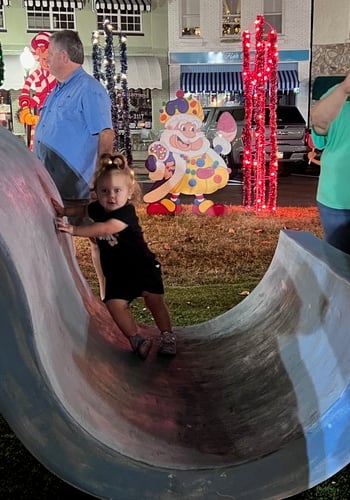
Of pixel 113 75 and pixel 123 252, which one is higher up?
pixel 113 75

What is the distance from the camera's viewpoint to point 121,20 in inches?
1120

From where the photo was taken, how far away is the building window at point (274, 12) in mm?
27391

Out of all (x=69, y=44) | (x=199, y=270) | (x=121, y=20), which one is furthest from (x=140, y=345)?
(x=121, y=20)

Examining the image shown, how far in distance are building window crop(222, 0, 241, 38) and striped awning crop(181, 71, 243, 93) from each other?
1.61 meters

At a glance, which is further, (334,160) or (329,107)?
(334,160)

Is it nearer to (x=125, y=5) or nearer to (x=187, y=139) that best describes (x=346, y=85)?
→ (x=187, y=139)

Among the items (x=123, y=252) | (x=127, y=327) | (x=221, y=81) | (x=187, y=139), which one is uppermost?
(x=123, y=252)

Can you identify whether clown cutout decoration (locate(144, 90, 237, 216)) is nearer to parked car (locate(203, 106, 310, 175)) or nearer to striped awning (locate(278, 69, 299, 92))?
parked car (locate(203, 106, 310, 175))

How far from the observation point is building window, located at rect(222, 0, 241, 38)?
2741 centimetres

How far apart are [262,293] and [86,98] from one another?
1822 mm

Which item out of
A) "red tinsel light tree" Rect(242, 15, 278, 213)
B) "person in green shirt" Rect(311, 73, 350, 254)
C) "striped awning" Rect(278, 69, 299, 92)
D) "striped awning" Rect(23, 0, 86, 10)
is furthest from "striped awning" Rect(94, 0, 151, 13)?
"person in green shirt" Rect(311, 73, 350, 254)

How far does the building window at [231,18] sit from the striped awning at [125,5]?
10.4ft

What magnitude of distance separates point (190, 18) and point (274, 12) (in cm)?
346

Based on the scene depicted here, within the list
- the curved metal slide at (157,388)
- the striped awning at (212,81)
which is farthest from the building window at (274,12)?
the curved metal slide at (157,388)
